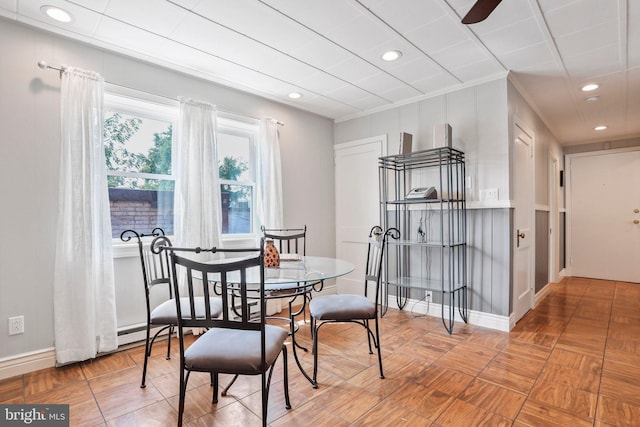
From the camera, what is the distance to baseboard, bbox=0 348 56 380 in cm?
218

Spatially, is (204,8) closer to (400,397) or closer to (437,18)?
(437,18)

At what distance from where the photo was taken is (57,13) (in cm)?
213

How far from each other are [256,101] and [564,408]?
363 centimetres

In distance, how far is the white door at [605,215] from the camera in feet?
17.2

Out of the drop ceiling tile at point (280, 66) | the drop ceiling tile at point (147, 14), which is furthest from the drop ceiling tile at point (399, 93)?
the drop ceiling tile at point (147, 14)

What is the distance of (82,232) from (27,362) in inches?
37.3

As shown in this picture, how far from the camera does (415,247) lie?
12.3ft

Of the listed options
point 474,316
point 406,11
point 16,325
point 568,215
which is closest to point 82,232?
point 16,325

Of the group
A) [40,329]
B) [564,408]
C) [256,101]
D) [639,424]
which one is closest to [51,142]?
[40,329]

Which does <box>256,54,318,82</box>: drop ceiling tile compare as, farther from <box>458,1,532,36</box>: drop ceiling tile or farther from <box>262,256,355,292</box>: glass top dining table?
<box>262,256,355,292</box>: glass top dining table

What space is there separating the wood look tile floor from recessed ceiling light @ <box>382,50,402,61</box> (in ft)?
8.04

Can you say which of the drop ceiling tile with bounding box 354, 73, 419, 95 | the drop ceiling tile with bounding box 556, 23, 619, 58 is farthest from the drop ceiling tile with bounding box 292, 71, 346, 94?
the drop ceiling tile with bounding box 556, 23, 619, 58

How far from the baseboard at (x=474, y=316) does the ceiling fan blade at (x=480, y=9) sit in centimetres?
262

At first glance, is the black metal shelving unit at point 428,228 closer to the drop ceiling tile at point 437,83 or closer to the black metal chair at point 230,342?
the drop ceiling tile at point 437,83
